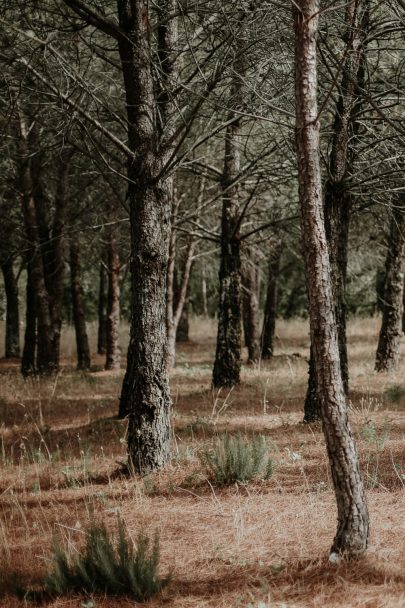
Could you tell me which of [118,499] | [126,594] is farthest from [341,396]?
[118,499]

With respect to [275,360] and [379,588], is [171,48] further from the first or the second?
[275,360]

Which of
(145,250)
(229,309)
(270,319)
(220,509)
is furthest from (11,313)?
(220,509)

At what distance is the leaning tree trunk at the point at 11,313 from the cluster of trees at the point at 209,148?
146 inches

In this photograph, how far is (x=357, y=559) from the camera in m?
4.12

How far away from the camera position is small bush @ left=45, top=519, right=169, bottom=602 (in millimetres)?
3975

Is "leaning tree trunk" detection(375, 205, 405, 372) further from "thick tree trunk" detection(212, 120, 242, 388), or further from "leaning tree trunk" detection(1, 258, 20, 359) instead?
"leaning tree trunk" detection(1, 258, 20, 359)

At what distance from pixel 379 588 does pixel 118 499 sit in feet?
8.83

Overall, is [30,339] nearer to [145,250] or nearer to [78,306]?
[78,306]

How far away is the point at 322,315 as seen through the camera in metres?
4.11

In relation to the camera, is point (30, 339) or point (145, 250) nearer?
point (145, 250)

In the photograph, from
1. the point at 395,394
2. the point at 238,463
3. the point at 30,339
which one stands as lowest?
the point at 238,463

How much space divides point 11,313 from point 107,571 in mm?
17210

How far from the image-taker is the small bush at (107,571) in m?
3.97

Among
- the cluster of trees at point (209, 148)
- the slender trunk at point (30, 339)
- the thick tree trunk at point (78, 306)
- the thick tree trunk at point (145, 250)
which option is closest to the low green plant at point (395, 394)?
the cluster of trees at point (209, 148)
